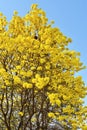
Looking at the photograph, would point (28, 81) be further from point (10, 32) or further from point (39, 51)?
point (10, 32)

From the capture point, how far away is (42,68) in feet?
42.7

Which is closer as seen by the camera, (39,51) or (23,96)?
(39,51)

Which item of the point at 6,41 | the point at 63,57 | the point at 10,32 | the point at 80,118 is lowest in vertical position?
the point at 80,118

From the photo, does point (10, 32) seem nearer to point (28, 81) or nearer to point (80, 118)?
point (28, 81)

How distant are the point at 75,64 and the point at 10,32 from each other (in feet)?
11.8

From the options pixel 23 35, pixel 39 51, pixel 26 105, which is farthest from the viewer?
pixel 26 105

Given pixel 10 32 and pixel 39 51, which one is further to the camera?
pixel 10 32

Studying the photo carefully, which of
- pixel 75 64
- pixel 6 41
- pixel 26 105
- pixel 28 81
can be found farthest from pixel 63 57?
pixel 26 105

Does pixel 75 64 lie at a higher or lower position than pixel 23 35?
lower

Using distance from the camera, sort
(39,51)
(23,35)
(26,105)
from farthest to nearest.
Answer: (26,105)
(23,35)
(39,51)

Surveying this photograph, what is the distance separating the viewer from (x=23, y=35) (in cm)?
1387


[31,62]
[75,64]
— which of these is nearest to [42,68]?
[31,62]

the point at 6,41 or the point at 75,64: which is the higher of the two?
the point at 6,41

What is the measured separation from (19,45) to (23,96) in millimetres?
3097
